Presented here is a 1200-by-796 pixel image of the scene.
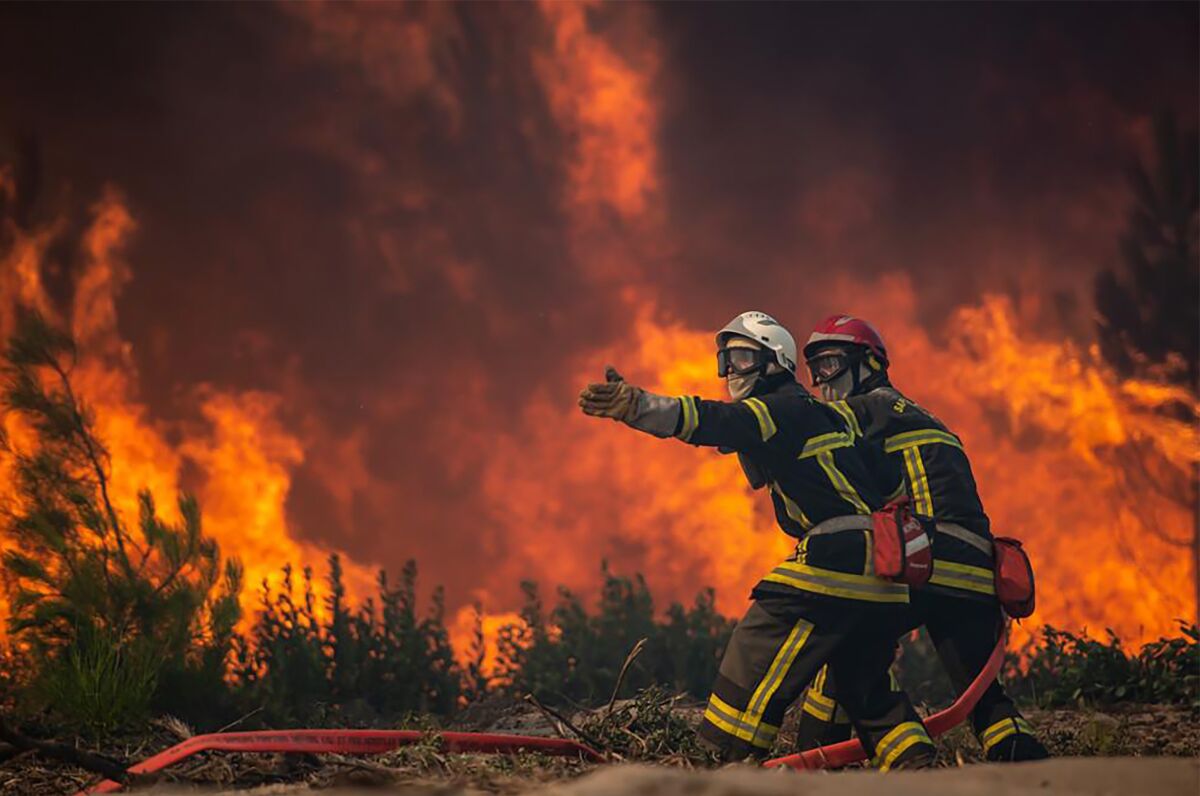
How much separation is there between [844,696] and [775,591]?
58cm

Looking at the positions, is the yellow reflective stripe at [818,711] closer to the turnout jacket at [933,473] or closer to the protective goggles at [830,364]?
the turnout jacket at [933,473]

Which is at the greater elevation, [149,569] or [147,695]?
[149,569]

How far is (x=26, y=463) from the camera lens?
9320 mm

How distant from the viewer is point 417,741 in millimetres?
5172

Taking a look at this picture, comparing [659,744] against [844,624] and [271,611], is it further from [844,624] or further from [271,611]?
[271,611]

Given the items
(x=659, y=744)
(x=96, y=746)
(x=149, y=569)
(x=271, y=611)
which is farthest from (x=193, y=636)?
(x=659, y=744)

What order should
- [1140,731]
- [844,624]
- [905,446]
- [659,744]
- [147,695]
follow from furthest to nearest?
1. [1140,731]
2. [147,695]
3. [905,446]
4. [659,744]
5. [844,624]

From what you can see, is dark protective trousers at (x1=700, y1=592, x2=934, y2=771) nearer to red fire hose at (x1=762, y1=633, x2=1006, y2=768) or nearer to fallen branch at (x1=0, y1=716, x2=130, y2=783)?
red fire hose at (x1=762, y1=633, x2=1006, y2=768)

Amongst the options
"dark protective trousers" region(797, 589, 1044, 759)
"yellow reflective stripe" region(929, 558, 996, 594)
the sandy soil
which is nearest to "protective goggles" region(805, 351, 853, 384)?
"yellow reflective stripe" region(929, 558, 996, 594)

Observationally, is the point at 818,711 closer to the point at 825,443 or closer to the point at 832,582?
the point at 832,582

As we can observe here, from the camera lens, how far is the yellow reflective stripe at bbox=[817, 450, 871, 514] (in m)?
5.71

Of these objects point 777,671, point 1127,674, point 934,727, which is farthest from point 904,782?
point 1127,674

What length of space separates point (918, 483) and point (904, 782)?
10.2 ft

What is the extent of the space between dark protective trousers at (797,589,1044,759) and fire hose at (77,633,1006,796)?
0.29 feet
